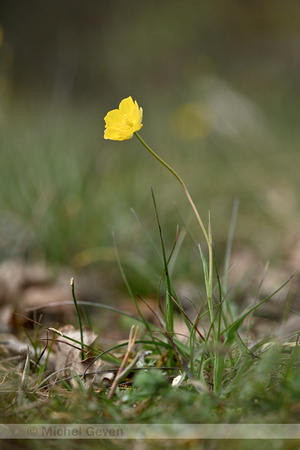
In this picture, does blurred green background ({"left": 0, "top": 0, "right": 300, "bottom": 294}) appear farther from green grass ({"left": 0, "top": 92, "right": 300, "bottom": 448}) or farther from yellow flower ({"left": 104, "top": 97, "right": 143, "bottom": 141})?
yellow flower ({"left": 104, "top": 97, "right": 143, "bottom": 141})

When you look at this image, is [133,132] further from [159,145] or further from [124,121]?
[159,145]

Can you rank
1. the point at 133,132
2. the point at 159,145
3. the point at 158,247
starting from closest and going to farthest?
the point at 133,132, the point at 158,247, the point at 159,145
